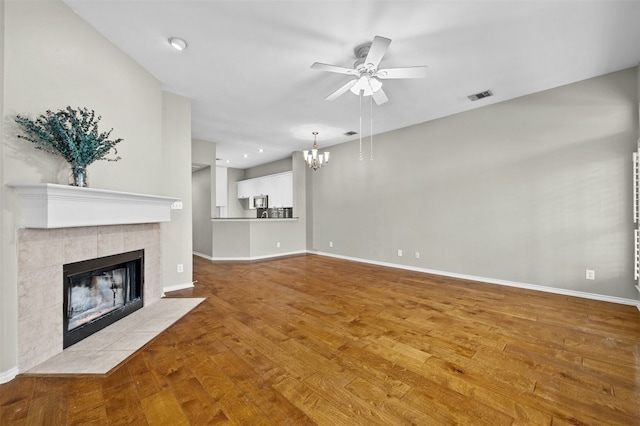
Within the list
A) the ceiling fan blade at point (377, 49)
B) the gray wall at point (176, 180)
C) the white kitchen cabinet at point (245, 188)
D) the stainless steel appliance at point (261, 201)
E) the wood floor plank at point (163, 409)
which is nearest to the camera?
the wood floor plank at point (163, 409)

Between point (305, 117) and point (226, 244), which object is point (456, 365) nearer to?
point (305, 117)

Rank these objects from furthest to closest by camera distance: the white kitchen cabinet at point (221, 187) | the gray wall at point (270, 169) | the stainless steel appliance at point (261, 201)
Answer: the white kitchen cabinet at point (221, 187) < the stainless steel appliance at point (261, 201) < the gray wall at point (270, 169)

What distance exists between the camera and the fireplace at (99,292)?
219 cm

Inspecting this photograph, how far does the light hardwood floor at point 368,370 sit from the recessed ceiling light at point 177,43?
2797mm

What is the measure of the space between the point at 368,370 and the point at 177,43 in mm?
3366

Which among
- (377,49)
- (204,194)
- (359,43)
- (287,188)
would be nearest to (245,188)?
(287,188)

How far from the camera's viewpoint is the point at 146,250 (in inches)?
122

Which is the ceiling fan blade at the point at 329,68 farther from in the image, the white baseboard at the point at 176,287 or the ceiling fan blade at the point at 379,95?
the white baseboard at the point at 176,287

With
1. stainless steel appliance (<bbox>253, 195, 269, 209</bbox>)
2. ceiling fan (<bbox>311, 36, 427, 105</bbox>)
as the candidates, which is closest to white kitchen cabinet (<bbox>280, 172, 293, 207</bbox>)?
stainless steel appliance (<bbox>253, 195, 269, 209</bbox>)

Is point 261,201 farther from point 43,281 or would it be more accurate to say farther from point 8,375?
point 8,375

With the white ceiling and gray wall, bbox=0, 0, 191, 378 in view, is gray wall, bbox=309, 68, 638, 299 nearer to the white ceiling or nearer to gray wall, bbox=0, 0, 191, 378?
the white ceiling

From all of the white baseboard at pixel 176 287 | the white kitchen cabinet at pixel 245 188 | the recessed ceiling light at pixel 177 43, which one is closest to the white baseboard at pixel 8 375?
the white baseboard at pixel 176 287

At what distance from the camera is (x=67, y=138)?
1989 millimetres

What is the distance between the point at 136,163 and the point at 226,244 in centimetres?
344
